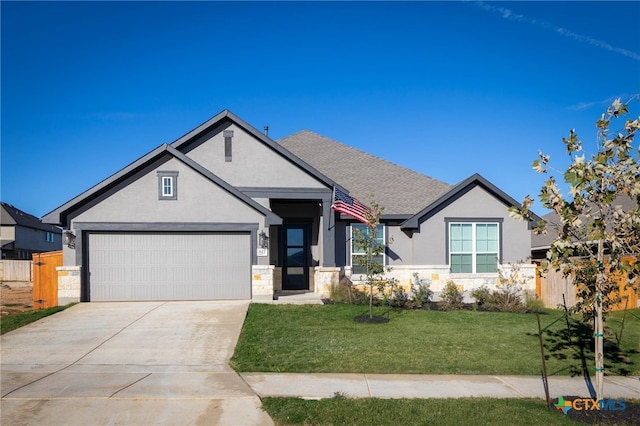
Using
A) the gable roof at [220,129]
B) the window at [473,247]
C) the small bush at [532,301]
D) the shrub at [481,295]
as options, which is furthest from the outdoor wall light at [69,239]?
the small bush at [532,301]

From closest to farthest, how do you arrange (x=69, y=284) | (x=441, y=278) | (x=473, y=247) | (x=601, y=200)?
(x=601, y=200) < (x=69, y=284) < (x=441, y=278) < (x=473, y=247)

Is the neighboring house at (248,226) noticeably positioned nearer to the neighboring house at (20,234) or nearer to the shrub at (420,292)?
the shrub at (420,292)

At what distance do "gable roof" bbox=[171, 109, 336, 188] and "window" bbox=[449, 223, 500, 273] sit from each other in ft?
17.0

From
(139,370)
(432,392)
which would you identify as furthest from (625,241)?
(139,370)

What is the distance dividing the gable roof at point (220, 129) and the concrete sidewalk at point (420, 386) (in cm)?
982

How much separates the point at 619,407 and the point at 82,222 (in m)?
14.8

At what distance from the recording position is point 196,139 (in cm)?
1756

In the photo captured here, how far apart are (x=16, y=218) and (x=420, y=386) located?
165 feet

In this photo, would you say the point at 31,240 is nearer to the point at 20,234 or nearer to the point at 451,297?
the point at 20,234

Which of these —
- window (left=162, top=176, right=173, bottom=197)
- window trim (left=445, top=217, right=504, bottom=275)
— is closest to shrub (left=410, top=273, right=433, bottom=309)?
window trim (left=445, top=217, right=504, bottom=275)

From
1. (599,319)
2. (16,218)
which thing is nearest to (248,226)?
(599,319)

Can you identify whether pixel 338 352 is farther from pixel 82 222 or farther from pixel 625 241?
pixel 82 222

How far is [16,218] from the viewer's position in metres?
47.9

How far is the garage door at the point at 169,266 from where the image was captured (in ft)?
52.6
